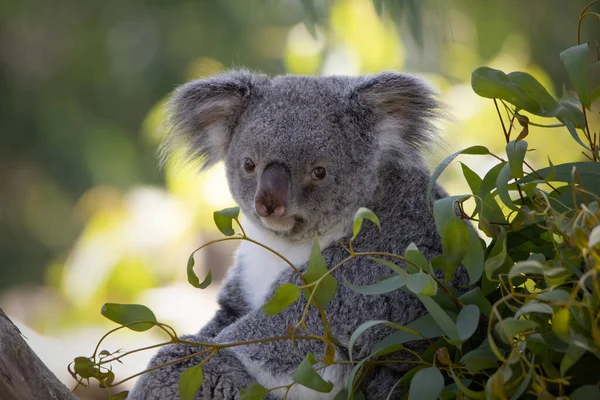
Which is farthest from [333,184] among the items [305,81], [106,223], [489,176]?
[106,223]

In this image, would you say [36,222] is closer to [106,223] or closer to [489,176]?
[106,223]

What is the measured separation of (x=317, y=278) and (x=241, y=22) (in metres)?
7.49

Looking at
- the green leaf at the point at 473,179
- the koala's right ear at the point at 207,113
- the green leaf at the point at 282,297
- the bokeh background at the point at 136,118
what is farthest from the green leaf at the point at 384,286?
the bokeh background at the point at 136,118

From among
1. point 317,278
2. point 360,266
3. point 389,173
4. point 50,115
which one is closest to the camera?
point 317,278

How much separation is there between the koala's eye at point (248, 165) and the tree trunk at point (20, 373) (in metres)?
0.92

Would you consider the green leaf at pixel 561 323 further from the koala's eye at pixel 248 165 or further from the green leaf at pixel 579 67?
the koala's eye at pixel 248 165

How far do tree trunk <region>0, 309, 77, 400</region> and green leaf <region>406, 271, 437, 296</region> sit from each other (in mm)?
998

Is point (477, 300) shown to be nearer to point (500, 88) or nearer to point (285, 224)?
point (500, 88)

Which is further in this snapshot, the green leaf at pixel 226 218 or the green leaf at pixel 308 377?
the green leaf at pixel 226 218

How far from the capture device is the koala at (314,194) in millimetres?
2260

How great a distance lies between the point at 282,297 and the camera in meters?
1.70

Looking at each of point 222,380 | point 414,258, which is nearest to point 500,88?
point 414,258

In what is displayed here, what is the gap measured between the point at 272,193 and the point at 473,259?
75 cm

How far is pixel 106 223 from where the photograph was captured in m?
5.37
